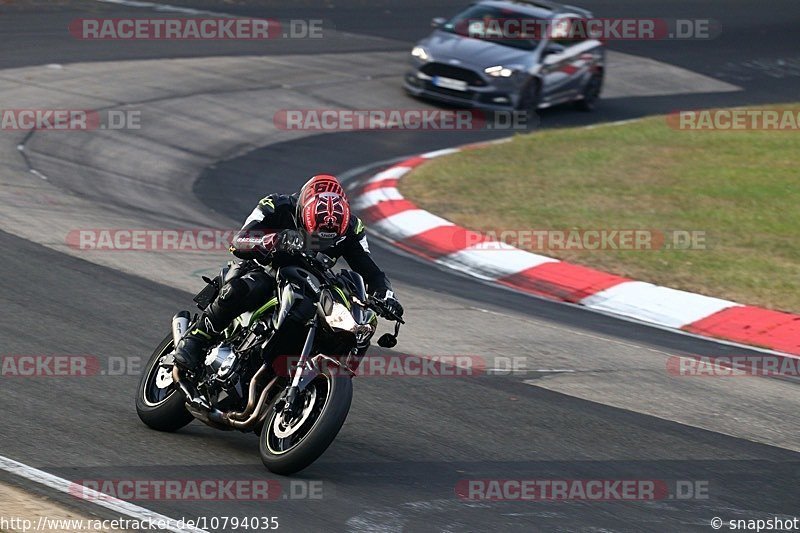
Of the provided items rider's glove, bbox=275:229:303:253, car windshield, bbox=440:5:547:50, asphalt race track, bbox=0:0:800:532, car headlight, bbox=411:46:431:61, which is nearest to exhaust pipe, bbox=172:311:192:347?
asphalt race track, bbox=0:0:800:532

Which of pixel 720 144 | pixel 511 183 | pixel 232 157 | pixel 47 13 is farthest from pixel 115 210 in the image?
pixel 47 13

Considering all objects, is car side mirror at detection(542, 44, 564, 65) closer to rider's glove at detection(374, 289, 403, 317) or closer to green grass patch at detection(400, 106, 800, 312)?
green grass patch at detection(400, 106, 800, 312)

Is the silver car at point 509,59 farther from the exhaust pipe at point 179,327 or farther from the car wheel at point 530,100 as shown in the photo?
the exhaust pipe at point 179,327

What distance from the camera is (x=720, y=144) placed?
1728cm

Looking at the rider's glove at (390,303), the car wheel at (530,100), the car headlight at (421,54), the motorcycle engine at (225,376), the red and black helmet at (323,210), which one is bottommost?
the car wheel at (530,100)

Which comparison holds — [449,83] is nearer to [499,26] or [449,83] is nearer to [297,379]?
[499,26]

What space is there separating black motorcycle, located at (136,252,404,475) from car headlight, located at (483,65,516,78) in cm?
1287

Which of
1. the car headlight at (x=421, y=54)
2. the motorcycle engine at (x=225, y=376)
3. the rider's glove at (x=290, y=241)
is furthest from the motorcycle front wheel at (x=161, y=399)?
the car headlight at (x=421, y=54)

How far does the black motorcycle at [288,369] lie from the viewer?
5.80m

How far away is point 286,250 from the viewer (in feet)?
19.2

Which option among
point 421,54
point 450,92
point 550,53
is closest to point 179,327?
point 450,92

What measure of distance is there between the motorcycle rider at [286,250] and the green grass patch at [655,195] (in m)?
5.37

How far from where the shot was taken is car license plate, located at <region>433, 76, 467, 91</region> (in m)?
19.0

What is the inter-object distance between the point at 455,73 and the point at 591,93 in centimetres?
338
